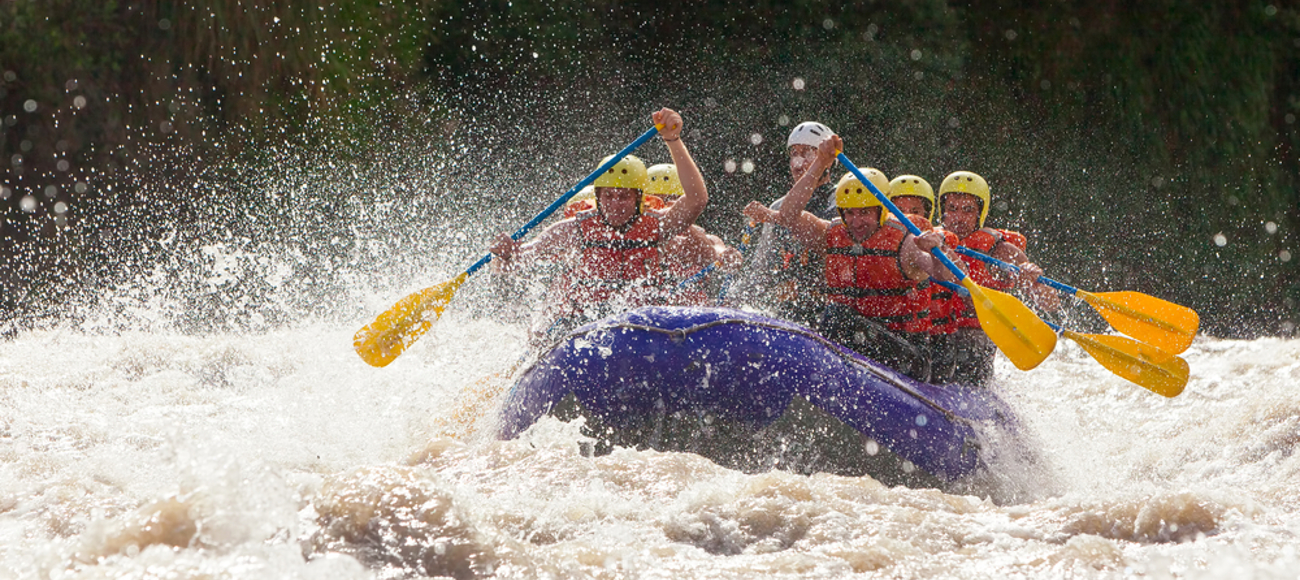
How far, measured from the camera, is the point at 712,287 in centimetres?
525

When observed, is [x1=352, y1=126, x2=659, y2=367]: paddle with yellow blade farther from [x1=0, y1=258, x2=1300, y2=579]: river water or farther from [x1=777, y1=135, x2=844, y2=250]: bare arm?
[x1=777, y1=135, x2=844, y2=250]: bare arm

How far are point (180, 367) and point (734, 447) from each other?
11.7ft

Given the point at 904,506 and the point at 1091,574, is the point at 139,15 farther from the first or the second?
the point at 1091,574

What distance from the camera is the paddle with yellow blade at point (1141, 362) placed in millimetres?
4191

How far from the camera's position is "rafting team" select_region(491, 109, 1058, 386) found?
449 centimetres

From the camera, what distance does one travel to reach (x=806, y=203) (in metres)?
4.56

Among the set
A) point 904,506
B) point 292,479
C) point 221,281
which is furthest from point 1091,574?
point 221,281

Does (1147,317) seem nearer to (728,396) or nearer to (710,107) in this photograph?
(728,396)

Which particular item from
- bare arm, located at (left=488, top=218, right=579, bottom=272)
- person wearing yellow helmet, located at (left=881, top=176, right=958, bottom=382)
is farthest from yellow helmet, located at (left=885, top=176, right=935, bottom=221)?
bare arm, located at (left=488, top=218, right=579, bottom=272)

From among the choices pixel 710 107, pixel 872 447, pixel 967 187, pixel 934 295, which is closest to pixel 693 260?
pixel 934 295

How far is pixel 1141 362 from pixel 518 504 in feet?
8.40

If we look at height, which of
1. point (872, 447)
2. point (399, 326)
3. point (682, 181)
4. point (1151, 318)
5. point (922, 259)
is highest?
point (682, 181)

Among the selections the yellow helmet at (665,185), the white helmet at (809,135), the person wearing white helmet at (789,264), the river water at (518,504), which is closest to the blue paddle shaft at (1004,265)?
the river water at (518,504)

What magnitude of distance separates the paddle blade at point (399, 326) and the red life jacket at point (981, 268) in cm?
217
